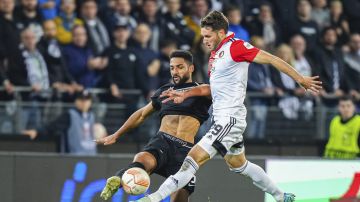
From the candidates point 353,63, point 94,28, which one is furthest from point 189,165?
point 353,63

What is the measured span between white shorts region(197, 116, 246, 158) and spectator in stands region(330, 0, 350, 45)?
906cm

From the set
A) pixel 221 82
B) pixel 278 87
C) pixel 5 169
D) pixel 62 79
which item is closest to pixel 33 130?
pixel 62 79

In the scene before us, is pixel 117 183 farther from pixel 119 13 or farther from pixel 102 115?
pixel 119 13

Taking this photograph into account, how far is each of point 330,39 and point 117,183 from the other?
9379mm

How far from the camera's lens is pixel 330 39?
1844cm

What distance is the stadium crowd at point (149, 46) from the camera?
1579 cm

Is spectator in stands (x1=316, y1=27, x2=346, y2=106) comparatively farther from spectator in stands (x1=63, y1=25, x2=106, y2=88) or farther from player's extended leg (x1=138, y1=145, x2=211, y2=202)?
player's extended leg (x1=138, y1=145, x2=211, y2=202)

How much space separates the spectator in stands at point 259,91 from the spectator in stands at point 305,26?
1.04 metres

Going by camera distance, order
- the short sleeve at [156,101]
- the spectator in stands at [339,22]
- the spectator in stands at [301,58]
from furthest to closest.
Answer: the spectator in stands at [339,22]
the spectator in stands at [301,58]
the short sleeve at [156,101]

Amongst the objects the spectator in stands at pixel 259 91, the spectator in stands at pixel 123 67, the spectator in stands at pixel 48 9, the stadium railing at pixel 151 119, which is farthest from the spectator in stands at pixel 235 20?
the spectator in stands at pixel 48 9

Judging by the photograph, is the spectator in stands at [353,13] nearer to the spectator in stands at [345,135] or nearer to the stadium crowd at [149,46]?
the stadium crowd at [149,46]

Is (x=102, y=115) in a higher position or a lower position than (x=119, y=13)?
lower

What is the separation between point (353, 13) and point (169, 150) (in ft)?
32.3

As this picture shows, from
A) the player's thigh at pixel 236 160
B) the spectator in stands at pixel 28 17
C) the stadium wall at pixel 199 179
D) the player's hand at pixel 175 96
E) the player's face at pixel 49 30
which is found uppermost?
the spectator in stands at pixel 28 17
